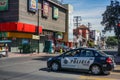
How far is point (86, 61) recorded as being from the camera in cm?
1644

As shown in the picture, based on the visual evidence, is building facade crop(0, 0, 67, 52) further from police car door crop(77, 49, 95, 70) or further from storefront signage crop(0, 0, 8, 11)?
police car door crop(77, 49, 95, 70)

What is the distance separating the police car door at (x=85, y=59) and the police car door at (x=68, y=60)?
47 centimetres

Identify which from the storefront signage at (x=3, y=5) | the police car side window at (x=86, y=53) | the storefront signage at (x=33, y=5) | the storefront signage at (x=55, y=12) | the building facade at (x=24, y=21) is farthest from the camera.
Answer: the storefront signage at (x=55, y=12)

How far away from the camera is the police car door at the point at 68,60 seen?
17.0 metres

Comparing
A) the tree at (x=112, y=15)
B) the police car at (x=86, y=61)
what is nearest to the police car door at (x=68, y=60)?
the police car at (x=86, y=61)

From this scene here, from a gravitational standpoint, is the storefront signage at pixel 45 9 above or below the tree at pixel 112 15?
above

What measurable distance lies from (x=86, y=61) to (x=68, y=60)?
1205mm

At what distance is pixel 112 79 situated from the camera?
1447cm

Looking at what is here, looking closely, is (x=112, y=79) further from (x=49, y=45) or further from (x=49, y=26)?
(x=49, y=26)

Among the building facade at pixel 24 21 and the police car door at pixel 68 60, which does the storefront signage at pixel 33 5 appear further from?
the police car door at pixel 68 60

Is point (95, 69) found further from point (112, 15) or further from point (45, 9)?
point (45, 9)

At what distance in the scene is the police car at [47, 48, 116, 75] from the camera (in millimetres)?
16078

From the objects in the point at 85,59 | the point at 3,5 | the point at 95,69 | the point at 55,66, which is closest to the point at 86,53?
the point at 85,59

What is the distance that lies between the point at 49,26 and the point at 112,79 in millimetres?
49435
